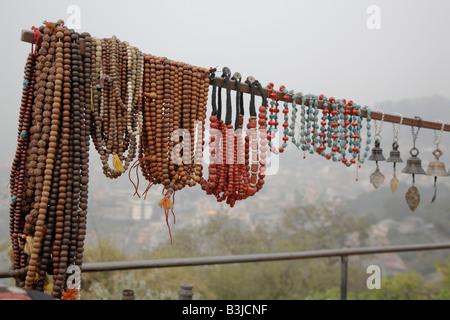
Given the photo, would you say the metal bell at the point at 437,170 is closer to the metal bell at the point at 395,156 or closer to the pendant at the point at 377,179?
the metal bell at the point at 395,156

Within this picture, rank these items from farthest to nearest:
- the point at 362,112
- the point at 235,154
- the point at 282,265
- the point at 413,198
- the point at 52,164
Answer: the point at 282,265, the point at 413,198, the point at 362,112, the point at 235,154, the point at 52,164

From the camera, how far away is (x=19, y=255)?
1.22 m

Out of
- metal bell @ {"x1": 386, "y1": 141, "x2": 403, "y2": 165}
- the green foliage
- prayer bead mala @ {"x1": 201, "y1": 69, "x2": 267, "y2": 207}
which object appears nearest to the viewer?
prayer bead mala @ {"x1": 201, "y1": 69, "x2": 267, "y2": 207}

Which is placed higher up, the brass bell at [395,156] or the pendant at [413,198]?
the brass bell at [395,156]

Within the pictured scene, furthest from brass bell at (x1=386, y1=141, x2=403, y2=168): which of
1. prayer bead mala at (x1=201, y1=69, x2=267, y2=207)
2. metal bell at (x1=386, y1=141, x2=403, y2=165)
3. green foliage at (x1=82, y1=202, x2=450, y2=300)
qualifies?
green foliage at (x1=82, y1=202, x2=450, y2=300)

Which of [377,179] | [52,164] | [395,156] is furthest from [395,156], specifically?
[52,164]

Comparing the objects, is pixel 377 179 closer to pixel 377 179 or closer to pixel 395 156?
pixel 377 179

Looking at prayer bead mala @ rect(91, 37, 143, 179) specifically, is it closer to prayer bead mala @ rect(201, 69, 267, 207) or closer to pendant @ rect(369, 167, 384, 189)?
prayer bead mala @ rect(201, 69, 267, 207)

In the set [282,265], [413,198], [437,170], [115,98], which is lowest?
[282,265]

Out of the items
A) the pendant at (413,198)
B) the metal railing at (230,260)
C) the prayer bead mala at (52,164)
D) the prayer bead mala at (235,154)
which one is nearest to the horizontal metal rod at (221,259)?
the metal railing at (230,260)
